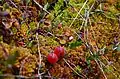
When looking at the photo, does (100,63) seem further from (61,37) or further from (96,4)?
(96,4)

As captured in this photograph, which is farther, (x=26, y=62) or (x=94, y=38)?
(x=94, y=38)

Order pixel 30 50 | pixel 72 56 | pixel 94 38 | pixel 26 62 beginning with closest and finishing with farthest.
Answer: pixel 26 62
pixel 30 50
pixel 72 56
pixel 94 38

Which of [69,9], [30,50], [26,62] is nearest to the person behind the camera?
[26,62]

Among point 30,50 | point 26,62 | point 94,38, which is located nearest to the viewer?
point 26,62

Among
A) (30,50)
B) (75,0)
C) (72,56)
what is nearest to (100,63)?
(72,56)

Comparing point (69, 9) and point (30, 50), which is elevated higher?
point (69, 9)

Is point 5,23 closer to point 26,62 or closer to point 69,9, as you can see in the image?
point 26,62

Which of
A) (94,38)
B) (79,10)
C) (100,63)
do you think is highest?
(79,10)

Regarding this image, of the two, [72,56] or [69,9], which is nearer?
[72,56]

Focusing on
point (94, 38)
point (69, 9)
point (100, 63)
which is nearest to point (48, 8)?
point (69, 9)
